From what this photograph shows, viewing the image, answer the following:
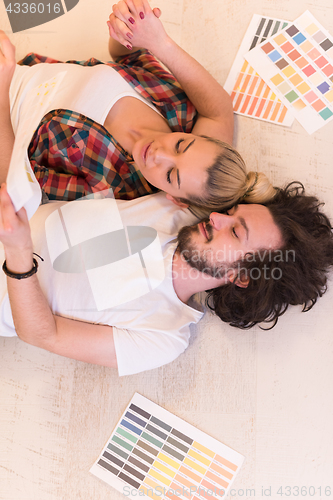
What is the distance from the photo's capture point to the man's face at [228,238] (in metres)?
1.24

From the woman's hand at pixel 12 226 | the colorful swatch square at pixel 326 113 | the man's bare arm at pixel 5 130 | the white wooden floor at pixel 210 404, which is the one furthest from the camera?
the colorful swatch square at pixel 326 113

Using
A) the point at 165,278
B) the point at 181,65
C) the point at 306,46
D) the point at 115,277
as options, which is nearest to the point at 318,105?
the point at 306,46

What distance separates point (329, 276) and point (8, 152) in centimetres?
125

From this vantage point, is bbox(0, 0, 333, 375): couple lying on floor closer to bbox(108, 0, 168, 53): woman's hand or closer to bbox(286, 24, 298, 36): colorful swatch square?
bbox(108, 0, 168, 53): woman's hand

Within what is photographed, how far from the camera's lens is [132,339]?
4.10ft

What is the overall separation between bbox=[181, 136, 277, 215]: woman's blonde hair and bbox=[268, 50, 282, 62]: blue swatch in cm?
65

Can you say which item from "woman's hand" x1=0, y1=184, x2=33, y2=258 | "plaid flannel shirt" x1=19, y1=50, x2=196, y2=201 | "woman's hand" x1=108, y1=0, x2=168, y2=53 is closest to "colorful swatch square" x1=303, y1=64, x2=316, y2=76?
"plaid flannel shirt" x1=19, y1=50, x2=196, y2=201

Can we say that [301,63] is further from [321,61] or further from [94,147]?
[94,147]

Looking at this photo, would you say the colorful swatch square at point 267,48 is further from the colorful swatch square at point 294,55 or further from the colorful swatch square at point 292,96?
the colorful swatch square at point 292,96

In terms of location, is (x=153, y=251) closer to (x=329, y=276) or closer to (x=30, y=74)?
(x=329, y=276)

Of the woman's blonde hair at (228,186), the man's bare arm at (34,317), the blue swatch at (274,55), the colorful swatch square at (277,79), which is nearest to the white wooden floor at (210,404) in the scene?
the man's bare arm at (34,317)

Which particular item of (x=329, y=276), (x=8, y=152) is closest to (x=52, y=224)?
(x=8, y=152)

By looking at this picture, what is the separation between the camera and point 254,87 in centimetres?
163

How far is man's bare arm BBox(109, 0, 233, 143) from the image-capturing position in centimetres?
134
